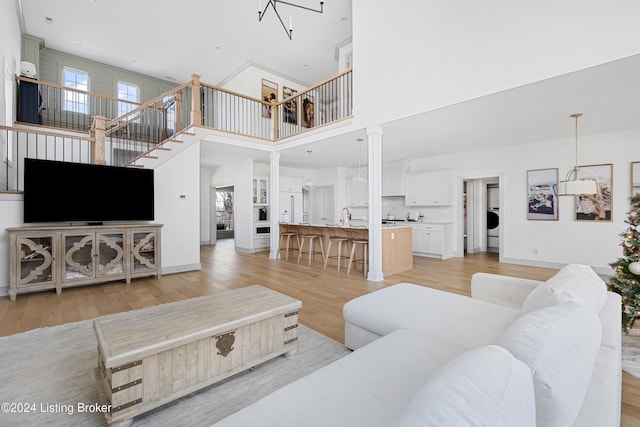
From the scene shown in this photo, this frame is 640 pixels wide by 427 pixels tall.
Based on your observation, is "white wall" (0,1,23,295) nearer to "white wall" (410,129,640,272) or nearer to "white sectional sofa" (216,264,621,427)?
"white sectional sofa" (216,264,621,427)

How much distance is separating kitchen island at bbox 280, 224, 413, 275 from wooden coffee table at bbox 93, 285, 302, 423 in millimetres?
3269

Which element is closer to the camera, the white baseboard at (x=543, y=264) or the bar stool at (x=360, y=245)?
the white baseboard at (x=543, y=264)

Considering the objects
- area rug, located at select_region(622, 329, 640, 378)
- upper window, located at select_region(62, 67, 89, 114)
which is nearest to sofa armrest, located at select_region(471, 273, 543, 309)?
area rug, located at select_region(622, 329, 640, 378)

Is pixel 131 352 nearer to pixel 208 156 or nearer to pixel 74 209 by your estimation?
pixel 74 209

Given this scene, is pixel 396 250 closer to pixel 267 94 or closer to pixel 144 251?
Answer: pixel 144 251

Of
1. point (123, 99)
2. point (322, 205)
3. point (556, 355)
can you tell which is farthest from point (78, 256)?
point (322, 205)

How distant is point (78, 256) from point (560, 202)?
8770 millimetres

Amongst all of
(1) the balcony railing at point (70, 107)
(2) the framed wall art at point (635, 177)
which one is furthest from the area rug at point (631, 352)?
(1) the balcony railing at point (70, 107)

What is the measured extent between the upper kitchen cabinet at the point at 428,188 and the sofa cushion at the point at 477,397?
279 inches

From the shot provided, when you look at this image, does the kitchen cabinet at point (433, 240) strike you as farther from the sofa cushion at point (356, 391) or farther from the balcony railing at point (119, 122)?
the sofa cushion at point (356, 391)

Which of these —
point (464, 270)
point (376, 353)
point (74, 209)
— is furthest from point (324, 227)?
point (376, 353)

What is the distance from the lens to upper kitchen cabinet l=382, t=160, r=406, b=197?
8.04m

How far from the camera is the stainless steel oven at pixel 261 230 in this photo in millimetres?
8072

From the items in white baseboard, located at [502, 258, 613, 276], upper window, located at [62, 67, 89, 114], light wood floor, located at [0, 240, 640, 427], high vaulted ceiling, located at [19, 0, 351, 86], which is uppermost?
high vaulted ceiling, located at [19, 0, 351, 86]
